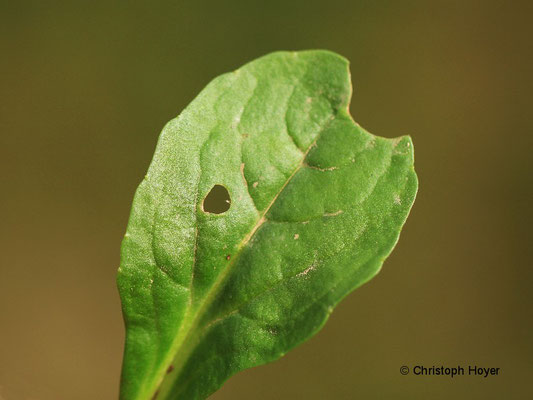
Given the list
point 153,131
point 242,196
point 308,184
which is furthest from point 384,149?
point 153,131

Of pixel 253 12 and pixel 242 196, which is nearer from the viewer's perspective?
pixel 242 196

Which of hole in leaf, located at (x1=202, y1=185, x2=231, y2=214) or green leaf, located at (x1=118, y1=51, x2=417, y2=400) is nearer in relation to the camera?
green leaf, located at (x1=118, y1=51, x2=417, y2=400)

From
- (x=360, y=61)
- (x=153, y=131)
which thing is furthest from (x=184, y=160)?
(x=360, y=61)

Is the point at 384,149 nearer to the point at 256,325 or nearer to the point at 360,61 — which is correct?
the point at 256,325

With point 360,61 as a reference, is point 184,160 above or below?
below

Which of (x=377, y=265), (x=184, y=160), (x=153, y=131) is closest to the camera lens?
(x=377, y=265)

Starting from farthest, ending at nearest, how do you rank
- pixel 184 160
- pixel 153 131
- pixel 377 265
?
pixel 153 131 → pixel 184 160 → pixel 377 265

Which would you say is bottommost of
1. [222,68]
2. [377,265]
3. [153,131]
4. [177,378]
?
[177,378]

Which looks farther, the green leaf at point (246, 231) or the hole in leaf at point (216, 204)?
the hole in leaf at point (216, 204)
